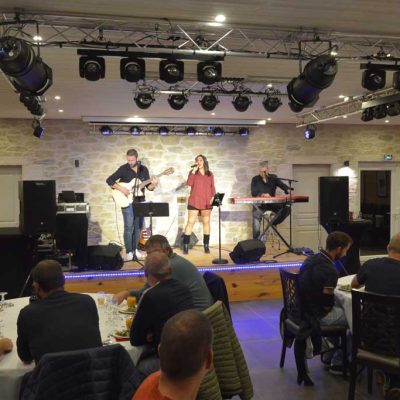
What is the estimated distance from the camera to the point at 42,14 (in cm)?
422

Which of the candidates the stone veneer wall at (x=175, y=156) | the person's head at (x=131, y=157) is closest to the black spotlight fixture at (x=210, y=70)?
the person's head at (x=131, y=157)

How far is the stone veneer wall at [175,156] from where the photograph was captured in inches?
389

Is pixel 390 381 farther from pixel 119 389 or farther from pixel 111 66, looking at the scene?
pixel 111 66

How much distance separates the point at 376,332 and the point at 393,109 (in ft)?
16.3

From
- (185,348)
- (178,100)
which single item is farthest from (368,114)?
(185,348)

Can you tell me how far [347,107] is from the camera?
8.87 meters

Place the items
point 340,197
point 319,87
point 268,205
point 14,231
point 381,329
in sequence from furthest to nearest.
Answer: point 268,205
point 340,197
point 14,231
point 319,87
point 381,329

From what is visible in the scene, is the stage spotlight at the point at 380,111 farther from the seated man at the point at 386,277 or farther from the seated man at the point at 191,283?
the seated man at the point at 191,283

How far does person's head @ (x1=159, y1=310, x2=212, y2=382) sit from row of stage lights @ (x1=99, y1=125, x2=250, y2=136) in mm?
8546

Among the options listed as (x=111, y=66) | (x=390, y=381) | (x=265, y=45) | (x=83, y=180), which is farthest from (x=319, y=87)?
(x=83, y=180)

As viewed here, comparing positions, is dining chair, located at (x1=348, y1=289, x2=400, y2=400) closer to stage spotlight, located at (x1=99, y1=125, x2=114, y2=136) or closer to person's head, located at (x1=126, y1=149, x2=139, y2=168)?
person's head, located at (x1=126, y1=149, x2=139, y2=168)

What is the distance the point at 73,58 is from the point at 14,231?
9.64 feet

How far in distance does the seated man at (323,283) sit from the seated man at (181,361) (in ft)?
8.29

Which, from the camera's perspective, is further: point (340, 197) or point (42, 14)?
point (340, 197)
